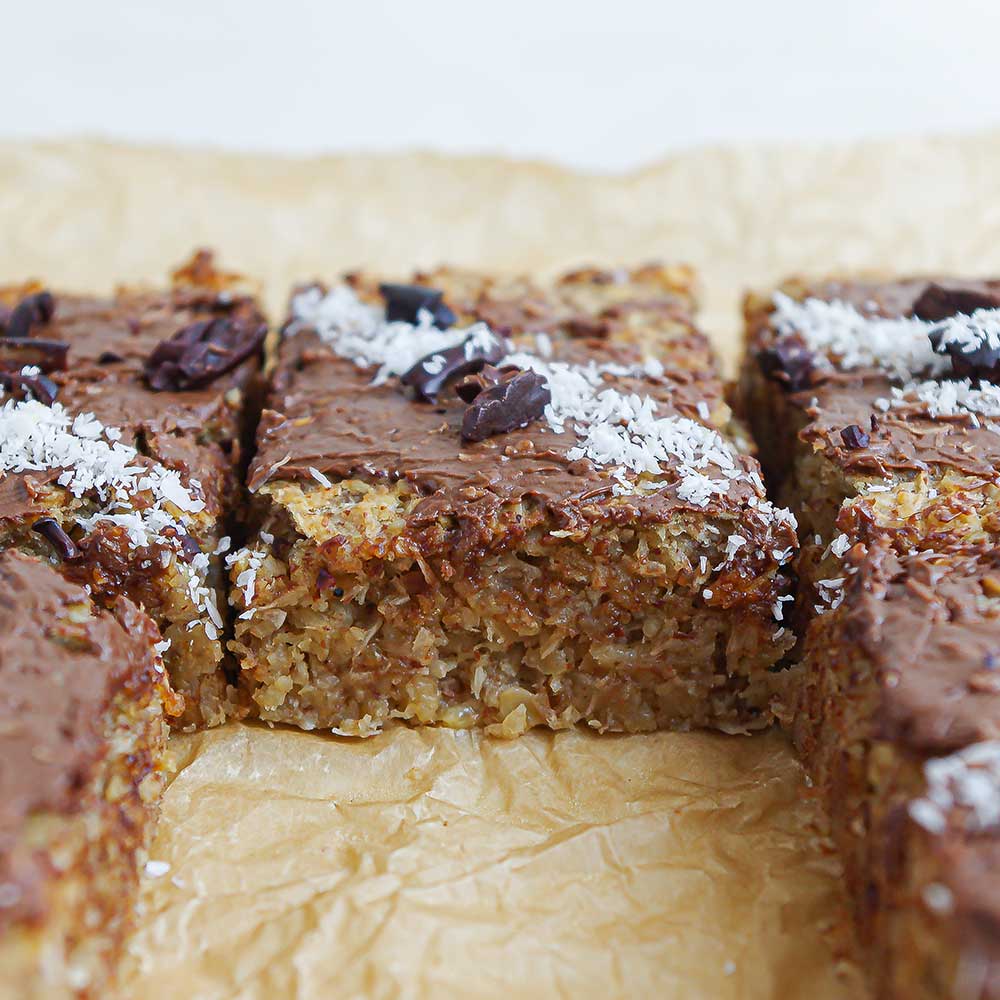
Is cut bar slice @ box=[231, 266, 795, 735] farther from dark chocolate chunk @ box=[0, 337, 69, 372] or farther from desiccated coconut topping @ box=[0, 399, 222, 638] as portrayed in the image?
dark chocolate chunk @ box=[0, 337, 69, 372]

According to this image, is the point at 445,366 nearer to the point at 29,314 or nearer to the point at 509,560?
Result: the point at 509,560

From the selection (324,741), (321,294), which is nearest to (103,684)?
(324,741)

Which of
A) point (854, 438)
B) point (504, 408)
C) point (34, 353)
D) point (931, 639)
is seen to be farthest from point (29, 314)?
point (931, 639)

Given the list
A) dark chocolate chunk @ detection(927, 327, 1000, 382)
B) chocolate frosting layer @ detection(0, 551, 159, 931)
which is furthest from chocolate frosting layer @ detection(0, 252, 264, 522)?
dark chocolate chunk @ detection(927, 327, 1000, 382)

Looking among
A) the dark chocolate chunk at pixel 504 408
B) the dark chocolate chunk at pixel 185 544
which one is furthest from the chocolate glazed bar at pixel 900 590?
the dark chocolate chunk at pixel 185 544

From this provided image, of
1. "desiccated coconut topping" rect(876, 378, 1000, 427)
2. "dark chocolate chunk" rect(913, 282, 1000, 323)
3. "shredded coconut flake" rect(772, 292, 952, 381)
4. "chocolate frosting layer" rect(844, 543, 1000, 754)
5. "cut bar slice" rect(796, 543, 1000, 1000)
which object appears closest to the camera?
"cut bar slice" rect(796, 543, 1000, 1000)

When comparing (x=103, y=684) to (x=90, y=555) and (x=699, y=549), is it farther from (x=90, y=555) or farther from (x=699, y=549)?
(x=699, y=549)

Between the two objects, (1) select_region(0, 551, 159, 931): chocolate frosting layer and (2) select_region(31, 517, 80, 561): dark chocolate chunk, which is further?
(2) select_region(31, 517, 80, 561): dark chocolate chunk
